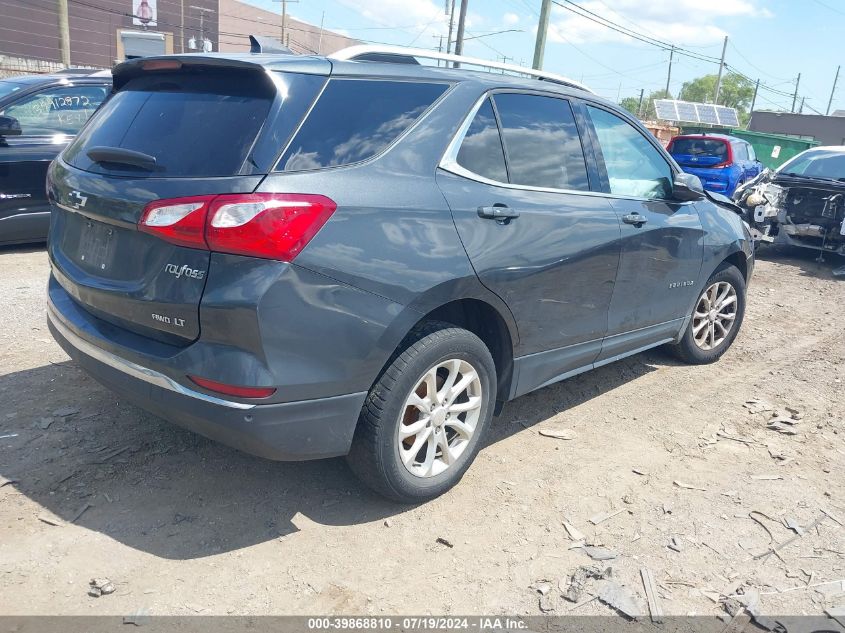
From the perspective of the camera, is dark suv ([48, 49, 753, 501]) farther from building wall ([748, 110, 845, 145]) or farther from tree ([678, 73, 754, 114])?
tree ([678, 73, 754, 114])

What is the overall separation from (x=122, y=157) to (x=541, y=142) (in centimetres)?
203

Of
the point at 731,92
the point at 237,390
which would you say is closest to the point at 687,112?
the point at 237,390

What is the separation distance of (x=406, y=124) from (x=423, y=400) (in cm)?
120

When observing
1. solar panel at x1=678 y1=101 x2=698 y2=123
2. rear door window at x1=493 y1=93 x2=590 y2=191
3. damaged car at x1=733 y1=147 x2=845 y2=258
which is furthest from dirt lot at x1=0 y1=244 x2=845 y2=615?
solar panel at x1=678 y1=101 x2=698 y2=123

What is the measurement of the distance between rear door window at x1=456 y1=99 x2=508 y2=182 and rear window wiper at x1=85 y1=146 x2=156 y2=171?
4.28 ft

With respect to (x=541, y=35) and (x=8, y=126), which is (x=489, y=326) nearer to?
(x=8, y=126)

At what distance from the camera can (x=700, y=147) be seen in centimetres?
1545

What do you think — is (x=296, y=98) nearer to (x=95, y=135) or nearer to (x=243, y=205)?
(x=243, y=205)

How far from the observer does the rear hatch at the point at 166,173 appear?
2.65 meters

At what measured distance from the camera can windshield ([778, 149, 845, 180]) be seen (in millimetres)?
10695

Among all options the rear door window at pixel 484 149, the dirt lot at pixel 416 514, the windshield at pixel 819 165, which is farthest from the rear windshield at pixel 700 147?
the rear door window at pixel 484 149

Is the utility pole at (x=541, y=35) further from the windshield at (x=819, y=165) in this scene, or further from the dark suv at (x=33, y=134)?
the dark suv at (x=33, y=134)

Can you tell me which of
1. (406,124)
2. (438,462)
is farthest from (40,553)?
(406,124)

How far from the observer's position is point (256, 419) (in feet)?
8.62
